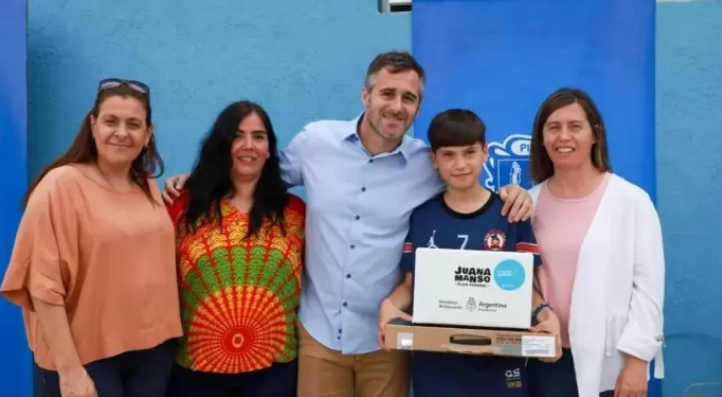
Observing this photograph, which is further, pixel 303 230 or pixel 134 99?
pixel 303 230

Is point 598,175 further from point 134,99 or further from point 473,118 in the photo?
point 134,99

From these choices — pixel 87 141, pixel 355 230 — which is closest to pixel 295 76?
pixel 355 230

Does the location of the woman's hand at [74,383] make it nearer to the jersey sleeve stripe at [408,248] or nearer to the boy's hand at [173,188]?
the boy's hand at [173,188]

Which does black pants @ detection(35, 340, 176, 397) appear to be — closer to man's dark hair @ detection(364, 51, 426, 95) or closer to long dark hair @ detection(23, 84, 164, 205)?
long dark hair @ detection(23, 84, 164, 205)

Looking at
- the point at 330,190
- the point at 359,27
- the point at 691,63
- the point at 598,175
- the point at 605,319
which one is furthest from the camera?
the point at 359,27

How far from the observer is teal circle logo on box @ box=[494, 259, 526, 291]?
2145 mm

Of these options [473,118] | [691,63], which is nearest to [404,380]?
[473,118]

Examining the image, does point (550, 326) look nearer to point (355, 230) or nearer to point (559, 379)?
point (559, 379)

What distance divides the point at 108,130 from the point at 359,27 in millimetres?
2118

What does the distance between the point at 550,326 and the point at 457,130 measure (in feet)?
2.45

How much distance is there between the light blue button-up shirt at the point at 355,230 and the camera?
247cm

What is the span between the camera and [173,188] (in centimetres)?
255

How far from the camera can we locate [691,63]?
147 inches

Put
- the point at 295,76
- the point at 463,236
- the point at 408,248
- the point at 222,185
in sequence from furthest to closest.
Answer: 1. the point at 295,76
2. the point at 222,185
3. the point at 408,248
4. the point at 463,236
